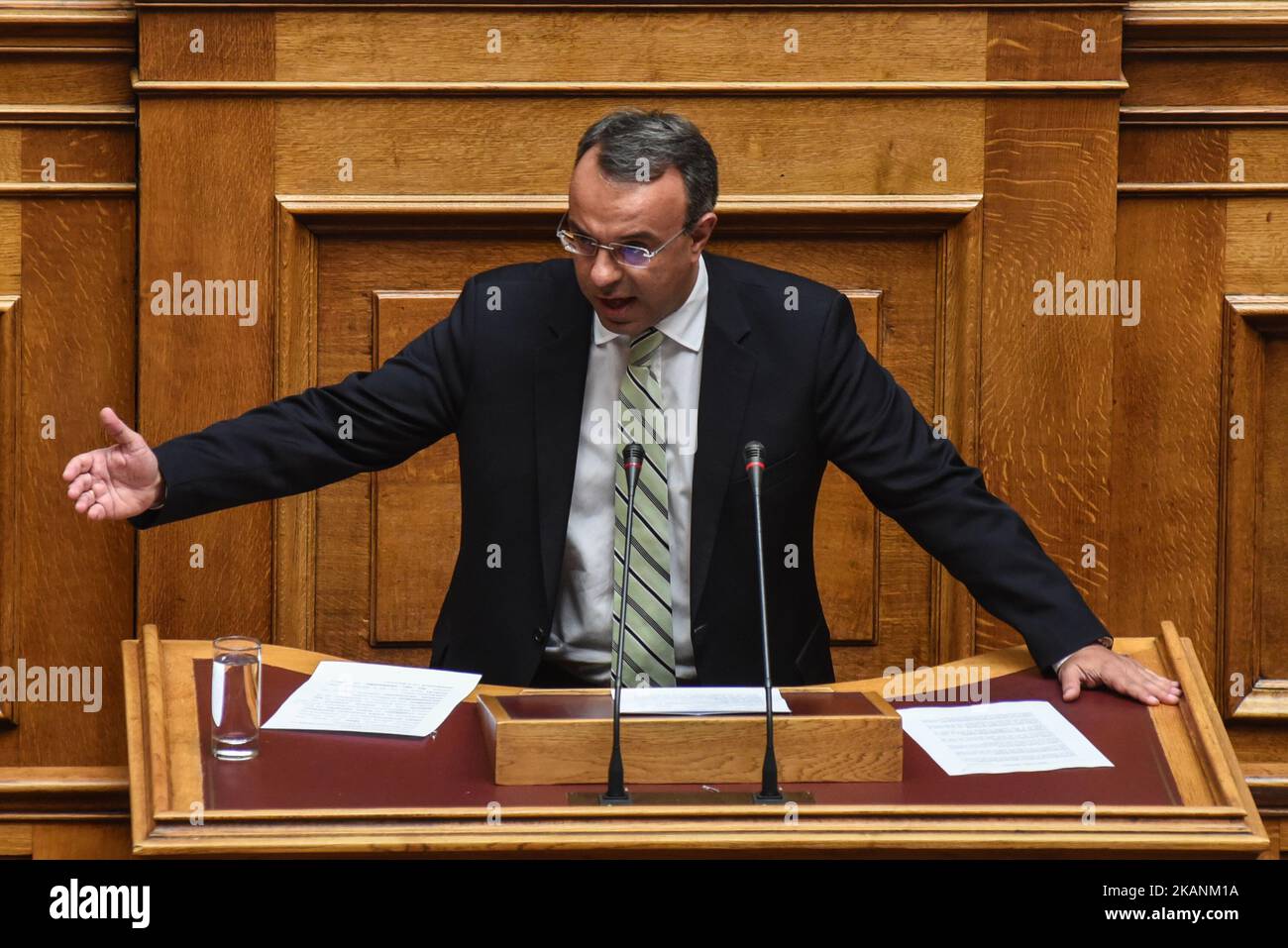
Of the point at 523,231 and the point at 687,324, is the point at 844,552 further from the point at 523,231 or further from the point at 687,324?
the point at 523,231

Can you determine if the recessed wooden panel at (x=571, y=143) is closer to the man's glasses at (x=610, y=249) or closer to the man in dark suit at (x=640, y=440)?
the man in dark suit at (x=640, y=440)

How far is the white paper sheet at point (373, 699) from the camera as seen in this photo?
7.16 ft

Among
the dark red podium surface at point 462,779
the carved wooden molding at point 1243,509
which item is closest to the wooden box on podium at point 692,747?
the dark red podium surface at point 462,779

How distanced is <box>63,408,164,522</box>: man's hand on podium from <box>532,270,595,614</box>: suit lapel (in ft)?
2.17

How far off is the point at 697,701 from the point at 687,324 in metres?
0.98

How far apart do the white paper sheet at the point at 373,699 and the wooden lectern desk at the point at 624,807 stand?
26mm

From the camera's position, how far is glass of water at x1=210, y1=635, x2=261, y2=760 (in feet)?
6.75

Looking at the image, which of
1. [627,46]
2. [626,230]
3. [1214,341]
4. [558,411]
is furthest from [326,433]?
[1214,341]

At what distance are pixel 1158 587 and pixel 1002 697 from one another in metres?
1.27

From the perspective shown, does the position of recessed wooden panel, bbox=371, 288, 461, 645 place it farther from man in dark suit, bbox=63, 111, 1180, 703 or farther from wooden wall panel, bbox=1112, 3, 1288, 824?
wooden wall panel, bbox=1112, 3, 1288, 824

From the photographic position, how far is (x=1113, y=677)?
2379mm

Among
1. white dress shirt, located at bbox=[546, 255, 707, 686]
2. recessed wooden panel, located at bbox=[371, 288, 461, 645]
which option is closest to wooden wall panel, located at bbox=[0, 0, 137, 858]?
recessed wooden panel, located at bbox=[371, 288, 461, 645]

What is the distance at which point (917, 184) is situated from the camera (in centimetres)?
339
